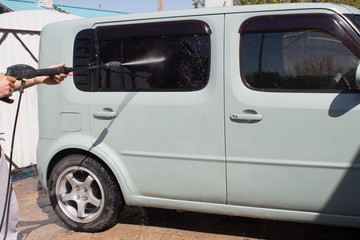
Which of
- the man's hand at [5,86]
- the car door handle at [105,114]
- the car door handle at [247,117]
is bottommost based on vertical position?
the car door handle at [105,114]

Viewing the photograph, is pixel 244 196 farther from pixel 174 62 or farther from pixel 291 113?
pixel 174 62

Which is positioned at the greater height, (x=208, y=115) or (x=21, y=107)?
(x=208, y=115)

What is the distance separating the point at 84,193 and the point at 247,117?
183 centimetres

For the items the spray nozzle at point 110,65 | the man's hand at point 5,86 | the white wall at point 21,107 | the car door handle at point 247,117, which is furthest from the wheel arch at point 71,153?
the white wall at point 21,107

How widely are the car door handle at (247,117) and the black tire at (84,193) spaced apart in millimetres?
1377

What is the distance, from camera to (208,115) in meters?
3.16

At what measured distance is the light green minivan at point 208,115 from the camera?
2836mm

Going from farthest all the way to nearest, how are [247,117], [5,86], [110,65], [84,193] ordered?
[84,193]
[110,65]
[247,117]
[5,86]

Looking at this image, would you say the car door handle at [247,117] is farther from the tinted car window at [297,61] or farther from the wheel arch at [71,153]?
the wheel arch at [71,153]

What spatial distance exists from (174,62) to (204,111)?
527mm

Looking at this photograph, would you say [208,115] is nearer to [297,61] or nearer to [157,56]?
[157,56]

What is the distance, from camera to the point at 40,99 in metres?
3.83

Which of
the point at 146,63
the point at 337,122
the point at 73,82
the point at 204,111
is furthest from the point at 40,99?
the point at 337,122

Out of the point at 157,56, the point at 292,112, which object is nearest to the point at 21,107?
the point at 157,56
